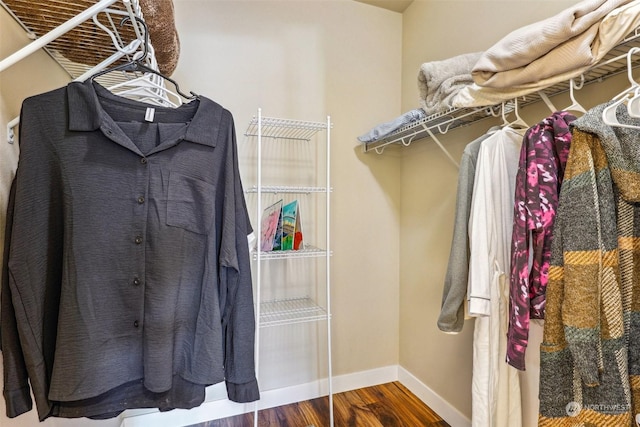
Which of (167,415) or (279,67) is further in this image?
(279,67)

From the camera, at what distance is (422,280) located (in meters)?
1.84

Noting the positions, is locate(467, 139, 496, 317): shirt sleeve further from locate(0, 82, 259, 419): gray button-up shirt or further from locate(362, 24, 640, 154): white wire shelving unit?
locate(0, 82, 259, 419): gray button-up shirt

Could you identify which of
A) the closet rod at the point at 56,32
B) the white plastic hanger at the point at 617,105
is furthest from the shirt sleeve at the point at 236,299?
the white plastic hanger at the point at 617,105

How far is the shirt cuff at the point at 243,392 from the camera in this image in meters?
0.88

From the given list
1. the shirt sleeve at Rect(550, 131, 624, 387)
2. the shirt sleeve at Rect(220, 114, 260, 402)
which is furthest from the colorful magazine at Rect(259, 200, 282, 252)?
the shirt sleeve at Rect(550, 131, 624, 387)

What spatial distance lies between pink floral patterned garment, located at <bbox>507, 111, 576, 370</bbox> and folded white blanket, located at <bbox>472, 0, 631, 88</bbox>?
0.14m

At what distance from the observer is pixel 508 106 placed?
1064 mm

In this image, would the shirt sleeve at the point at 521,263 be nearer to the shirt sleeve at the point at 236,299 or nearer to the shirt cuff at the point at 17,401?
the shirt sleeve at the point at 236,299

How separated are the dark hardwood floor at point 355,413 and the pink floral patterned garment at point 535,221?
1070 mm

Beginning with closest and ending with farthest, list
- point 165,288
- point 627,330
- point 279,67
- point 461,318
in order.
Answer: point 627,330
point 165,288
point 461,318
point 279,67

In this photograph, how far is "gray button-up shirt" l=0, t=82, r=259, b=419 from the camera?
73 centimetres

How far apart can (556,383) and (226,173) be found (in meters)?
1.04

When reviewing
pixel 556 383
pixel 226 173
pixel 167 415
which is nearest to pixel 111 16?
pixel 226 173

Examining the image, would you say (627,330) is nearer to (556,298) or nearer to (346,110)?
(556,298)
